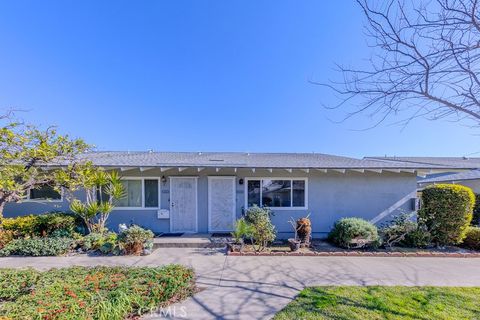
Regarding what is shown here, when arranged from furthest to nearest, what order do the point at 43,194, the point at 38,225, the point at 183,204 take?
the point at 183,204 → the point at 43,194 → the point at 38,225

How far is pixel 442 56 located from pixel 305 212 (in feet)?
22.5

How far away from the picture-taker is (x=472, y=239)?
756cm

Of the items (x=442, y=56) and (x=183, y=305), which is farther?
(x=183, y=305)

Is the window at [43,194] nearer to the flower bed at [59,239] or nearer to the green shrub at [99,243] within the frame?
the flower bed at [59,239]

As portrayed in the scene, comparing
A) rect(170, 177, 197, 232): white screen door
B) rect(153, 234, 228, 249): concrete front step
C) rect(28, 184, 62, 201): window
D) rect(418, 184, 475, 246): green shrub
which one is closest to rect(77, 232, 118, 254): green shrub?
rect(153, 234, 228, 249): concrete front step

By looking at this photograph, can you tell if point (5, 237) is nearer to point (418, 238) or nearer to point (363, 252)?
point (363, 252)

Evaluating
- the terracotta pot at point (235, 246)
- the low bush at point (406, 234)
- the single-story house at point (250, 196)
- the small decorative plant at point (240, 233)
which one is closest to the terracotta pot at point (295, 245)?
the small decorative plant at point (240, 233)

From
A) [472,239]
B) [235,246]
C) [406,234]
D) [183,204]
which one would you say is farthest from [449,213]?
[183,204]

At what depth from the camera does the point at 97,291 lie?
3.54m

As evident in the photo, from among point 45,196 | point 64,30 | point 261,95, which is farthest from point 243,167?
point 64,30

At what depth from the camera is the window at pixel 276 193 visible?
911 centimetres

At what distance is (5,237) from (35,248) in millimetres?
1319

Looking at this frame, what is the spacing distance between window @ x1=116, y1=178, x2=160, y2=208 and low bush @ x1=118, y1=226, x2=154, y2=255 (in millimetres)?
2291

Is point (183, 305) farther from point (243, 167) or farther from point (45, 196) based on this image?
point (45, 196)
